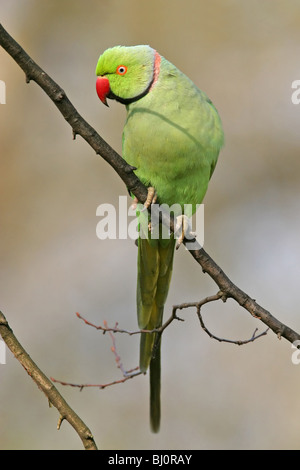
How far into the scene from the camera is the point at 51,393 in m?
2.34

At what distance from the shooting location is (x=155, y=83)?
3250 millimetres

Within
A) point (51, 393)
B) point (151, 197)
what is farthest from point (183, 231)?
point (51, 393)

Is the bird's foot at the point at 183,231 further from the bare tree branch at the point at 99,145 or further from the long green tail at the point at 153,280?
the long green tail at the point at 153,280

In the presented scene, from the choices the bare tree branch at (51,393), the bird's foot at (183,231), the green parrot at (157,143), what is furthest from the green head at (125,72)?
the bare tree branch at (51,393)

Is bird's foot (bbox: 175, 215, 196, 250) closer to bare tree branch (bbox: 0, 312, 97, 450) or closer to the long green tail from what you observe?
the long green tail

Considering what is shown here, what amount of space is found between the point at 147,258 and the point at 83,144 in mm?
2947

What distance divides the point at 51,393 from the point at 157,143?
54.9 inches

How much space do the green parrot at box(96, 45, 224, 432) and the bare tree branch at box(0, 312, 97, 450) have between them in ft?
2.69

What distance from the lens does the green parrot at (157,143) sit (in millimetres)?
3082

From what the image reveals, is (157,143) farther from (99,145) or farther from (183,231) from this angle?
(99,145)

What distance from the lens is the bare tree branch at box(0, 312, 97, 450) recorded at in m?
2.29

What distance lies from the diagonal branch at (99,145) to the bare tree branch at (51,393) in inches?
31.4
